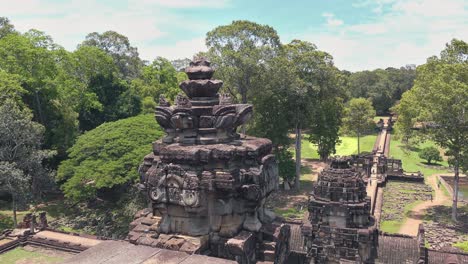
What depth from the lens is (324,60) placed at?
110 ft

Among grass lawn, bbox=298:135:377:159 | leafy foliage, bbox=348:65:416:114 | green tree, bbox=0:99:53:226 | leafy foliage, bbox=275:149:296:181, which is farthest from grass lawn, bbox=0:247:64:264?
leafy foliage, bbox=348:65:416:114

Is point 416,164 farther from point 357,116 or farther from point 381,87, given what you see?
point 381,87

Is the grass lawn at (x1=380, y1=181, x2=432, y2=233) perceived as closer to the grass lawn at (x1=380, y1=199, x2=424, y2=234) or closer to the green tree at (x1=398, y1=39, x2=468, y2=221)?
the grass lawn at (x1=380, y1=199, x2=424, y2=234)

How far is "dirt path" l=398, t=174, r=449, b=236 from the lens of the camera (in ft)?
78.2

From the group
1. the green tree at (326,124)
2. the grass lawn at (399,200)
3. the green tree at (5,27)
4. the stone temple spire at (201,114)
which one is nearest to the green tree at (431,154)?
the grass lawn at (399,200)

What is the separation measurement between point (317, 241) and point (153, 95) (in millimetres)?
26427

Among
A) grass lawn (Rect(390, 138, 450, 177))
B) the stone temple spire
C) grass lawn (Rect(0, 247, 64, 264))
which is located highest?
the stone temple spire

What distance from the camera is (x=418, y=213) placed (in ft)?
89.7

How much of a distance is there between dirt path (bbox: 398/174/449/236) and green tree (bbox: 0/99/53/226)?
21579 mm

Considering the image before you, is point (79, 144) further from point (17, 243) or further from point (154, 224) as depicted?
point (154, 224)

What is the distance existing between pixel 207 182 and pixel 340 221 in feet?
37.9

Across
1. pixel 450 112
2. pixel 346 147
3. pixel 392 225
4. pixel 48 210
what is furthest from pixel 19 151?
pixel 346 147

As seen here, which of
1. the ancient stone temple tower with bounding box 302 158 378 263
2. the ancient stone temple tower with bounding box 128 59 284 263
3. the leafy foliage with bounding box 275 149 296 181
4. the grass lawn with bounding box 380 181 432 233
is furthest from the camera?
the leafy foliage with bounding box 275 149 296 181

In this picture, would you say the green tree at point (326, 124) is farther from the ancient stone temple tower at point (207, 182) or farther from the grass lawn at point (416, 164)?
the ancient stone temple tower at point (207, 182)
